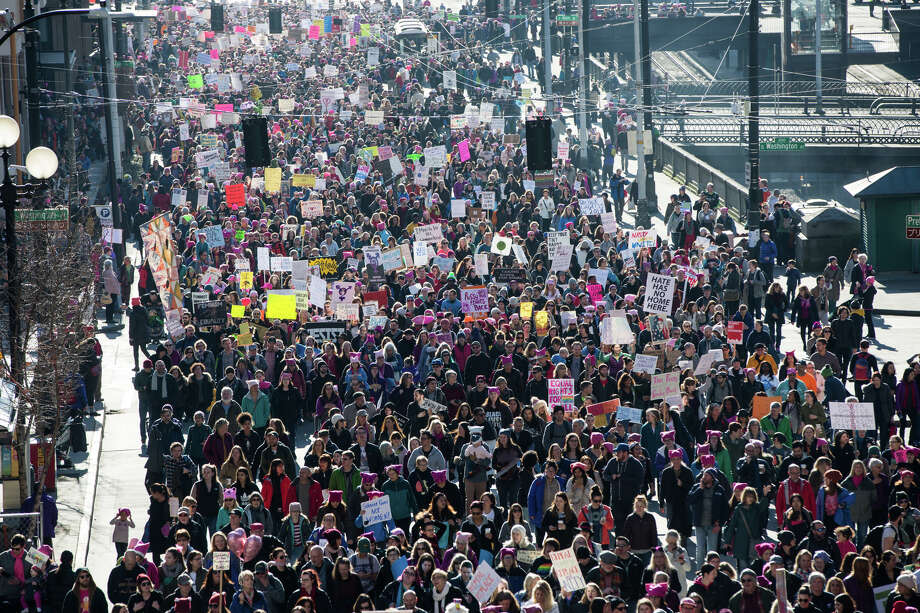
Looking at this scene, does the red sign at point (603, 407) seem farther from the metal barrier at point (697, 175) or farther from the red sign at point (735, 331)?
the metal barrier at point (697, 175)

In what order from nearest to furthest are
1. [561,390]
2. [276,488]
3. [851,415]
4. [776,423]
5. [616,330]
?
[276,488]
[851,415]
[776,423]
[561,390]
[616,330]

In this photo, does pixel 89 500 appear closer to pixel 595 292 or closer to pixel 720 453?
pixel 720 453

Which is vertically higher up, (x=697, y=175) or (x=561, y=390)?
(x=697, y=175)

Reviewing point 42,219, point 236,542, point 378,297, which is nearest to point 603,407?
point 236,542

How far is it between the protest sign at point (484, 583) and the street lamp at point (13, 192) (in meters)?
7.40

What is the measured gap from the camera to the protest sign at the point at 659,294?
2498cm

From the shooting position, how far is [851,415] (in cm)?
1923

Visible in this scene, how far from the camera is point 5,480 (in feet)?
64.8

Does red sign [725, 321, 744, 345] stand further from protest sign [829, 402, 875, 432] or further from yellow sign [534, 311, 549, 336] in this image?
protest sign [829, 402, 875, 432]

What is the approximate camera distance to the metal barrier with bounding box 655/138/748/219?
41.4m

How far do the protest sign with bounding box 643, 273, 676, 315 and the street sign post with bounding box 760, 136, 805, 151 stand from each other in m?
26.1

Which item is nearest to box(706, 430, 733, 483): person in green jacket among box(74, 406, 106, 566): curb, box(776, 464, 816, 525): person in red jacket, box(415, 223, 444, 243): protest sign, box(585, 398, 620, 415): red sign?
box(776, 464, 816, 525): person in red jacket

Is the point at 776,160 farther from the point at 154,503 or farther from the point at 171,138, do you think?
the point at 154,503

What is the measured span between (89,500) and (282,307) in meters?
5.63
